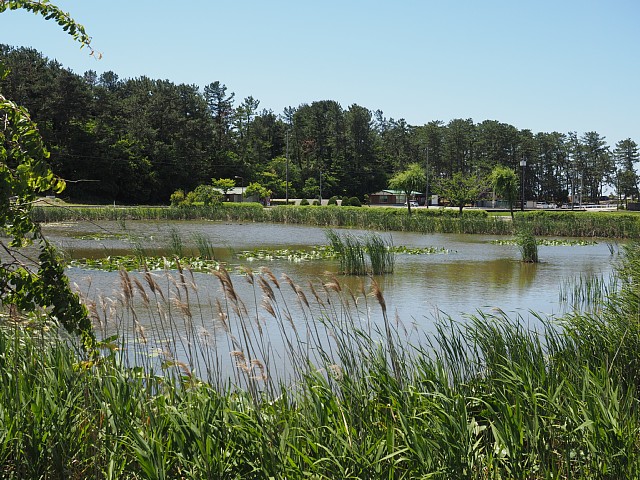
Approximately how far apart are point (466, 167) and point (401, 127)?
508 inches

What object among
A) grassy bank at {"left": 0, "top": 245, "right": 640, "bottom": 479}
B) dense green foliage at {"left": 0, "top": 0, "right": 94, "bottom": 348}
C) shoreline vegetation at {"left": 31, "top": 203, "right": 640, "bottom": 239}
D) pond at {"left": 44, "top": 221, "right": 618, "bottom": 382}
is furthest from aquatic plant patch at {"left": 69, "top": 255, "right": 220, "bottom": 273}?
shoreline vegetation at {"left": 31, "top": 203, "right": 640, "bottom": 239}

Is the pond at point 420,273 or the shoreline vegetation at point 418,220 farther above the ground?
the shoreline vegetation at point 418,220

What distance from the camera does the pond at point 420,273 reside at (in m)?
12.1

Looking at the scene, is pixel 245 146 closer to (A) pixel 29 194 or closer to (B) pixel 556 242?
(B) pixel 556 242

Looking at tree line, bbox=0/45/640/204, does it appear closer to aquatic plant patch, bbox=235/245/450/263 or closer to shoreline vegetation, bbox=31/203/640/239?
shoreline vegetation, bbox=31/203/640/239

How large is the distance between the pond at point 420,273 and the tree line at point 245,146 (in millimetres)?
24490

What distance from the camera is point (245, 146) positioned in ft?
273

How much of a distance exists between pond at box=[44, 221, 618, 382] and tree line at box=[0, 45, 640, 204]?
964 inches

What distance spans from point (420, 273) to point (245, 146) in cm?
6697

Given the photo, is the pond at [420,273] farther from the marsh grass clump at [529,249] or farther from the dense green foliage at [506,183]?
the dense green foliage at [506,183]

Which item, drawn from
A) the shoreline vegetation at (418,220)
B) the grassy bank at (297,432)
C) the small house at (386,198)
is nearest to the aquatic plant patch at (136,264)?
the grassy bank at (297,432)

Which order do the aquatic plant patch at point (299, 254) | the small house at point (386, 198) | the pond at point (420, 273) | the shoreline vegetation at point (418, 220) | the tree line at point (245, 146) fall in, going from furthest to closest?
the small house at point (386, 198) < the tree line at point (245, 146) < the shoreline vegetation at point (418, 220) < the aquatic plant patch at point (299, 254) < the pond at point (420, 273)

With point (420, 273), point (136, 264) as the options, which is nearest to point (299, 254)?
point (420, 273)

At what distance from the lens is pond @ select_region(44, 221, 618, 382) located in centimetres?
1210
